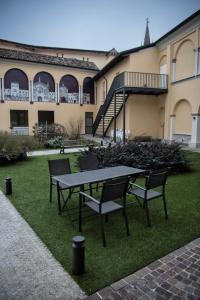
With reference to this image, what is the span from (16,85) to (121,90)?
390 inches

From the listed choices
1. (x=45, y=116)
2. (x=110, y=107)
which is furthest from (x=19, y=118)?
(x=110, y=107)

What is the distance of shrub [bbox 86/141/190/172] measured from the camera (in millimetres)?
7504

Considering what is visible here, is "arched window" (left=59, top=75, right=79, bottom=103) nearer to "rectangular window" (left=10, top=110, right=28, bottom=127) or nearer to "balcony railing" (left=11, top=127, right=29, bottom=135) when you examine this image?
"rectangular window" (left=10, top=110, right=28, bottom=127)

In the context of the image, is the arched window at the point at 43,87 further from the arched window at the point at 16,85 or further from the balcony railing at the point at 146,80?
the balcony railing at the point at 146,80

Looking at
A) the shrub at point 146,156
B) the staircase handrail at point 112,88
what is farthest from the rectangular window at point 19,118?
the shrub at point 146,156

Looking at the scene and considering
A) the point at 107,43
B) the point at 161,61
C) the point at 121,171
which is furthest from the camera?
the point at 107,43

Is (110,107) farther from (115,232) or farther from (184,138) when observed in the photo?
(115,232)

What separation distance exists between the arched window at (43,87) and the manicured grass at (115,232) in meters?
15.9

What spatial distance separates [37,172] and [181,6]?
7.23 meters

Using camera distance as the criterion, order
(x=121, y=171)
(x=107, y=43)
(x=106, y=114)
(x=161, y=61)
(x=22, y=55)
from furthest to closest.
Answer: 1. (x=107, y=43)
2. (x=22, y=55)
3. (x=106, y=114)
4. (x=161, y=61)
5. (x=121, y=171)

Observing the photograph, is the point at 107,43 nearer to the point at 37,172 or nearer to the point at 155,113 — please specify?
the point at 155,113

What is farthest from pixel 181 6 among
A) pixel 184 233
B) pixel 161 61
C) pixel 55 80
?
pixel 55 80

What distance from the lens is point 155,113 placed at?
1791 centimetres

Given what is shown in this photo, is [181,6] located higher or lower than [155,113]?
higher
